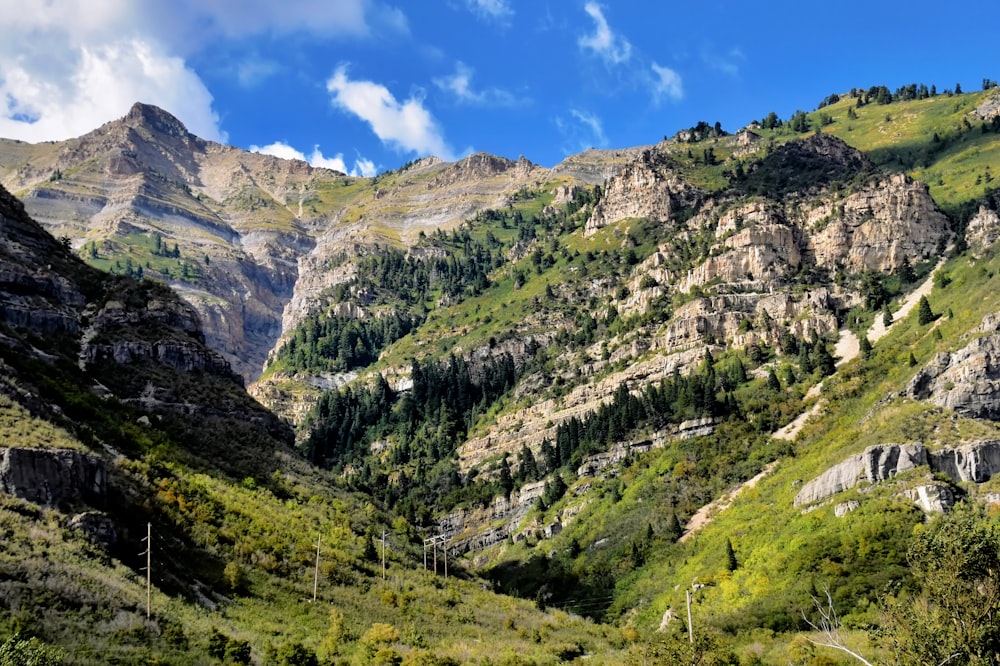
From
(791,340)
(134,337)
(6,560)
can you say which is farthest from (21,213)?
(791,340)

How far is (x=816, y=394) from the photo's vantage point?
126m

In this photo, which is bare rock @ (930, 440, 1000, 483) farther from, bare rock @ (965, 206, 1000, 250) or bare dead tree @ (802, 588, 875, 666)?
bare rock @ (965, 206, 1000, 250)

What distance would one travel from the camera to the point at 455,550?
13250cm

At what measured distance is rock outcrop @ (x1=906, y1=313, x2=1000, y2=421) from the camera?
9438 cm

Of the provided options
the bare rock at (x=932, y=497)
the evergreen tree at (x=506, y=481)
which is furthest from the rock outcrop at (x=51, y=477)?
the evergreen tree at (x=506, y=481)

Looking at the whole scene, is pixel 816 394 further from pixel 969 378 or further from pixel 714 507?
pixel 969 378

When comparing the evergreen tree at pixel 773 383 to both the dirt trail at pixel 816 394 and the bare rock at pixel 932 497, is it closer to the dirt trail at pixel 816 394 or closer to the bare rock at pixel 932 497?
the dirt trail at pixel 816 394

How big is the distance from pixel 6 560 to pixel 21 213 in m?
97.0

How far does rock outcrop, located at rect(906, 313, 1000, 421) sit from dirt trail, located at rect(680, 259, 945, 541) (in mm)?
19600

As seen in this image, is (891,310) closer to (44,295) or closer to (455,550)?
(455,550)

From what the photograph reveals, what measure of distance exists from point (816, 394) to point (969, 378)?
30.5 metres

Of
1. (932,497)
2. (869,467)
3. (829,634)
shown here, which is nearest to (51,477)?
(829,634)

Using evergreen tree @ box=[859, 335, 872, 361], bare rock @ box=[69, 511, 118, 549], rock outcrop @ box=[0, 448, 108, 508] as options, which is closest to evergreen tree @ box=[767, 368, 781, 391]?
evergreen tree @ box=[859, 335, 872, 361]

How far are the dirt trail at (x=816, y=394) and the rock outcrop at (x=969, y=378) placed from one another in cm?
1960
